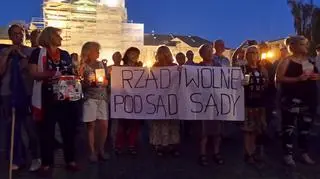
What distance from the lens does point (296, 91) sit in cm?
859

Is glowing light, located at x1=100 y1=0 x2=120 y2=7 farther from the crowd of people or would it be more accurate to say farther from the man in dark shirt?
the man in dark shirt

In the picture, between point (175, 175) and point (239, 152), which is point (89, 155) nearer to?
point (175, 175)

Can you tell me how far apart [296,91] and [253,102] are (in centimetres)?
69

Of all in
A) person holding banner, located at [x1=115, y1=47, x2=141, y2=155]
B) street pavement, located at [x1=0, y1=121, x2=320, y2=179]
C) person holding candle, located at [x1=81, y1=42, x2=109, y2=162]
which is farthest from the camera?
person holding banner, located at [x1=115, y1=47, x2=141, y2=155]

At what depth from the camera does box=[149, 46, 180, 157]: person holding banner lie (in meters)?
8.90

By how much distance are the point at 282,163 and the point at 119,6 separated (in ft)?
178

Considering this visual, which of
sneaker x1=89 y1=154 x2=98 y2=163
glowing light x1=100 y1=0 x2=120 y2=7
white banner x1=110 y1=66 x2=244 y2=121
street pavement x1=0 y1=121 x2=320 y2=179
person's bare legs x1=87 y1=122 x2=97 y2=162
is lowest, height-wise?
street pavement x1=0 y1=121 x2=320 y2=179

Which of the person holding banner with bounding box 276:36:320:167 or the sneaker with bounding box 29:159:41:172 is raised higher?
the person holding banner with bounding box 276:36:320:167

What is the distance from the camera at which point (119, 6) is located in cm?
6166

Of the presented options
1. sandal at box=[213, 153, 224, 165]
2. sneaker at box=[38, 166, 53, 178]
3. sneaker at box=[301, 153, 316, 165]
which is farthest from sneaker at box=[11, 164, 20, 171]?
sneaker at box=[301, 153, 316, 165]

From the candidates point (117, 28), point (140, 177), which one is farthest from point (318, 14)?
point (140, 177)

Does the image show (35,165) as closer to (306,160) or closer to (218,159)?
(218,159)

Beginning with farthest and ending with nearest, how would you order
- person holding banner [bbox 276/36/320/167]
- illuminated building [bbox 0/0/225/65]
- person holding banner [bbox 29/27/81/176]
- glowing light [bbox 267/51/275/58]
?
illuminated building [bbox 0/0/225/65], glowing light [bbox 267/51/275/58], person holding banner [bbox 276/36/320/167], person holding banner [bbox 29/27/81/176]

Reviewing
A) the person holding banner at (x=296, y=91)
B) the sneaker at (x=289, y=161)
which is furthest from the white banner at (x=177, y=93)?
the sneaker at (x=289, y=161)
